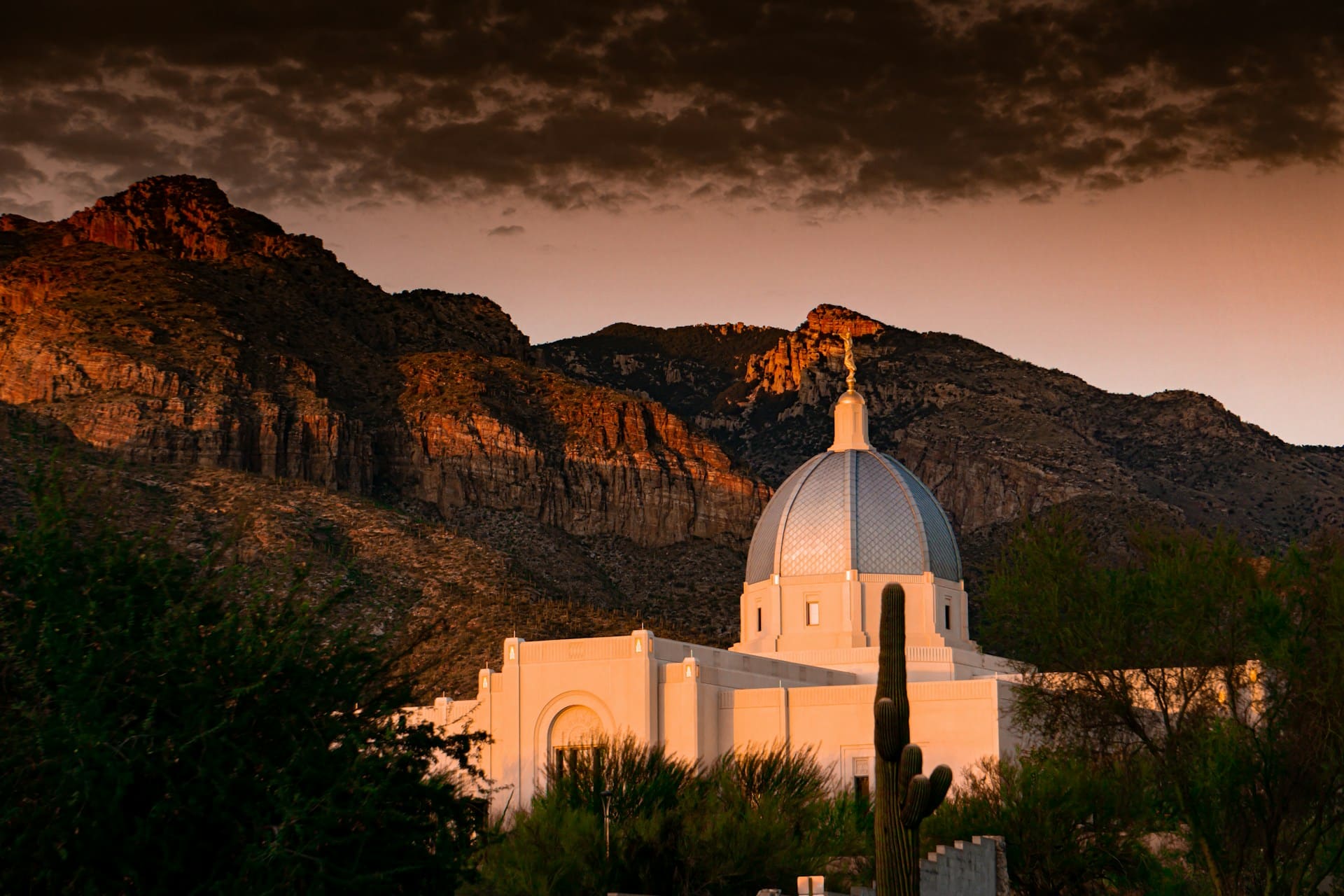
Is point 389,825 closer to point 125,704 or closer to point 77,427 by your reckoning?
point 125,704

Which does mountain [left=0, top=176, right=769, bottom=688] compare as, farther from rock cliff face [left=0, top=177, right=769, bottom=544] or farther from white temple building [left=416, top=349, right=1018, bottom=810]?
white temple building [left=416, top=349, right=1018, bottom=810]

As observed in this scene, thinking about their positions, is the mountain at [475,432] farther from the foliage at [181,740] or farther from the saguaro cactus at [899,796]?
the foliage at [181,740]

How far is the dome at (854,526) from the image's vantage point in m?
47.4

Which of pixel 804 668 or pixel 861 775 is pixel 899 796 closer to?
pixel 861 775

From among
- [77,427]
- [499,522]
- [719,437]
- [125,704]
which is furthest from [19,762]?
[719,437]

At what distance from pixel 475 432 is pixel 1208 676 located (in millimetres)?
71998

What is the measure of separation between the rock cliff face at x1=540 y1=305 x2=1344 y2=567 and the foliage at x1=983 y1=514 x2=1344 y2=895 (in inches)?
1703

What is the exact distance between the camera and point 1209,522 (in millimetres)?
82750

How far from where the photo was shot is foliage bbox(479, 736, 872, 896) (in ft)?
89.1

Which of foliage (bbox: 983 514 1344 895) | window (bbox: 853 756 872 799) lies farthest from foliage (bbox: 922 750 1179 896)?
window (bbox: 853 756 872 799)

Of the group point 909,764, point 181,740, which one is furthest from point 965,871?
point 181,740

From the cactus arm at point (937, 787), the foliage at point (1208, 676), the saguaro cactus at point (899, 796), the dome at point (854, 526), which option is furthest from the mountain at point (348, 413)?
the cactus arm at point (937, 787)

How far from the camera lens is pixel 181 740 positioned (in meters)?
18.2

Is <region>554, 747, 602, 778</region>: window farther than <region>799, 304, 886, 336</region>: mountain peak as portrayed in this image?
No
